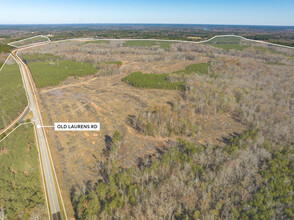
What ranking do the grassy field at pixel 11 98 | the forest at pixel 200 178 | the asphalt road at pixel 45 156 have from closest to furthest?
1. the asphalt road at pixel 45 156
2. the grassy field at pixel 11 98
3. the forest at pixel 200 178

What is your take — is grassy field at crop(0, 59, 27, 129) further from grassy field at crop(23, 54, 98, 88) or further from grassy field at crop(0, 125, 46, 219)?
grassy field at crop(23, 54, 98, 88)

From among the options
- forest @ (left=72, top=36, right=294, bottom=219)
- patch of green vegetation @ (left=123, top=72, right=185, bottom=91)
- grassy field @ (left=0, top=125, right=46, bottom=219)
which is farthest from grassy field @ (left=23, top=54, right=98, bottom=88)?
grassy field @ (left=0, top=125, right=46, bottom=219)

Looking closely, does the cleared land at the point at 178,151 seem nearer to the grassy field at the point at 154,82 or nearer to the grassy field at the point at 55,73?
the grassy field at the point at 154,82

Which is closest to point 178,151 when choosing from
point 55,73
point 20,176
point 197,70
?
point 20,176

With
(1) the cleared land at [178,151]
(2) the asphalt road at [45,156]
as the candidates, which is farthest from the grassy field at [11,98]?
(1) the cleared land at [178,151]

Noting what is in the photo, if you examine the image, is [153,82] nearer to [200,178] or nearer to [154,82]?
[154,82]

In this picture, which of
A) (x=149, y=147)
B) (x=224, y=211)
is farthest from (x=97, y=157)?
(x=224, y=211)
